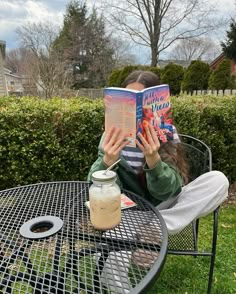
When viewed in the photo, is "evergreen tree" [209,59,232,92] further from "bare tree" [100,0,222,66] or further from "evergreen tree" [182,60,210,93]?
"bare tree" [100,0,222,66]

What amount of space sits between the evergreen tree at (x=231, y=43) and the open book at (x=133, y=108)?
1666 cm

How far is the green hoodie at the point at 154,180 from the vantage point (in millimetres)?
1144

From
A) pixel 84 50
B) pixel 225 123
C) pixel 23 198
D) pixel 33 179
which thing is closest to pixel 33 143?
pixel 33 179

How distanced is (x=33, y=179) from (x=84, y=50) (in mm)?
18120

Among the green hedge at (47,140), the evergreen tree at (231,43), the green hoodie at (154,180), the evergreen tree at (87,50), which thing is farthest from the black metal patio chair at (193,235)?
the evergreen tree at (87,50)

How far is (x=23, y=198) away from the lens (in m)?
1.24

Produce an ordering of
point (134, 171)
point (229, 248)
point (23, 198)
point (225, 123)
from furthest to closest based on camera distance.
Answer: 1. point (225, 123)
2. point (229, 248)
3. point (134, 171)
4. point (23, 198)

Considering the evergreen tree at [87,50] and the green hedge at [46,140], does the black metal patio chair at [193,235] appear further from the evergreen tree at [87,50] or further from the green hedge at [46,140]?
the evergreen tree at [87,50]

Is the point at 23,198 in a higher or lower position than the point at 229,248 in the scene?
higher

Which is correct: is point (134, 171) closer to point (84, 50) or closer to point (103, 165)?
point (103, 165)

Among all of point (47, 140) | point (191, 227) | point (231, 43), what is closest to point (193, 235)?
point (191, 227)

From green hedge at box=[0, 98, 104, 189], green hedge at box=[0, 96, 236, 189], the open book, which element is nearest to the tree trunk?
green hedge at box=[0, 96, 236, 189]

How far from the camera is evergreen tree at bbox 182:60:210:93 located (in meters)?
9.45

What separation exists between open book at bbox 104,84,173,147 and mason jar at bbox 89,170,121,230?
228 millimetres
